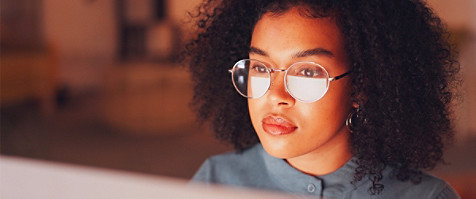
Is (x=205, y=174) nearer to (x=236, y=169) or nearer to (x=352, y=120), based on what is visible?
(x=236, y=169)

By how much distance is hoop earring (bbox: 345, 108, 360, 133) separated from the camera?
60 cm

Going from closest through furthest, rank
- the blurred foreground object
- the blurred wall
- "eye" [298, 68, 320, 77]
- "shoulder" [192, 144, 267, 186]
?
the blurred foreground object, "eye" [298, 68, 320, 77], "shoulder" [192, 144, 267, 186], the blurred wall

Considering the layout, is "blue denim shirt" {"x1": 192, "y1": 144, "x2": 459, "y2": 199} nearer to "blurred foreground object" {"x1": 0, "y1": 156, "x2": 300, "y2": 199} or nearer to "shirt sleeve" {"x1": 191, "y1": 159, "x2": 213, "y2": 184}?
"shirt sleeve" {"x1": 191, "y1": 159, "x2": 213, "y2": 184}

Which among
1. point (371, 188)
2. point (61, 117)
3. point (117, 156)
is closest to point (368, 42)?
point (371, 188)

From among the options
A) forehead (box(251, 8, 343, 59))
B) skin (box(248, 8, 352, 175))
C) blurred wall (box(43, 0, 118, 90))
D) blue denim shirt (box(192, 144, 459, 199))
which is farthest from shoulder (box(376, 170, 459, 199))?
blurred wall (box(43, 0, 118, 90))

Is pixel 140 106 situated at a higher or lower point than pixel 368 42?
lower

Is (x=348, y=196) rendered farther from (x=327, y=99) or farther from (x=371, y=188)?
(x=327, y=99)

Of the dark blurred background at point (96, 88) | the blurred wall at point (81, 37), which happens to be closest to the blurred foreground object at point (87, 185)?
the dark blurred background at point (96, 88)

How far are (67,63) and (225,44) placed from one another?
213cm

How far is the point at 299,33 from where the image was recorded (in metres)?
0.55

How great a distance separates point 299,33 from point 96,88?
2227mm

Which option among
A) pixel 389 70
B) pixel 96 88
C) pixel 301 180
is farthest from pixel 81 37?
pixel 389 70

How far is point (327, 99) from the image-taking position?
1.87 feet

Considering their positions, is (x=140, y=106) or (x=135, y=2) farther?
(x=140, y=106)
